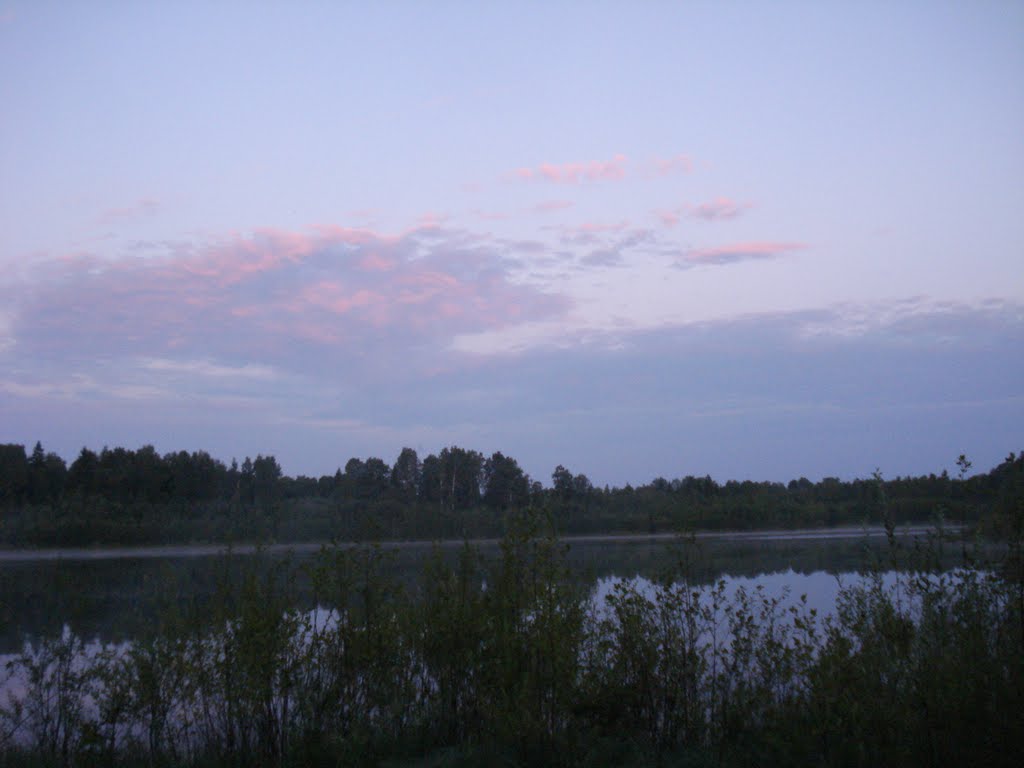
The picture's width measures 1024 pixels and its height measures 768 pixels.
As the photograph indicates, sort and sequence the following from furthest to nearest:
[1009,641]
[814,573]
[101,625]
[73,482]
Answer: [73,482] < [814,573] < [101,625] < [1009,641]

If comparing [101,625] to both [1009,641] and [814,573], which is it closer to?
[1009,641]

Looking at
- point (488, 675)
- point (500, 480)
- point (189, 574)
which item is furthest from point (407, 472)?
point (488, 675)

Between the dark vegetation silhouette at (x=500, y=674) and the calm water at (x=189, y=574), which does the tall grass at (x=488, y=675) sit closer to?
the dark vegetation silhouette at (x=500, y=674)

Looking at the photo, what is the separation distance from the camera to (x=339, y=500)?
62.3m

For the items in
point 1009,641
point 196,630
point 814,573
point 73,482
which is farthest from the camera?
point 73,482

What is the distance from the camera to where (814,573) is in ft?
84.2

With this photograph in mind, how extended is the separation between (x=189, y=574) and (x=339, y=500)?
45.7m

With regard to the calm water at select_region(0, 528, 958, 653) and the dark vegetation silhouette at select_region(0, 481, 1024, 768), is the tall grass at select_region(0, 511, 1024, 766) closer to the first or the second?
the dark vegetation silhouette at select_region(0, 481, 1024, 768)

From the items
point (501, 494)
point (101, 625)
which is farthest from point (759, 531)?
point (101, 625)

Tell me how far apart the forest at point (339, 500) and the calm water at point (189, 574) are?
170 inches

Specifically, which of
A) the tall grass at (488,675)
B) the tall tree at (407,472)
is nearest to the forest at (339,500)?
the tall tree at (407,472)

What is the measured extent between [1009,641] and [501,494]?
6244 cm

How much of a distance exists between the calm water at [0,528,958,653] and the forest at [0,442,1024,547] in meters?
4.31

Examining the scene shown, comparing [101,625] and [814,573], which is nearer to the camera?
[101,625]
